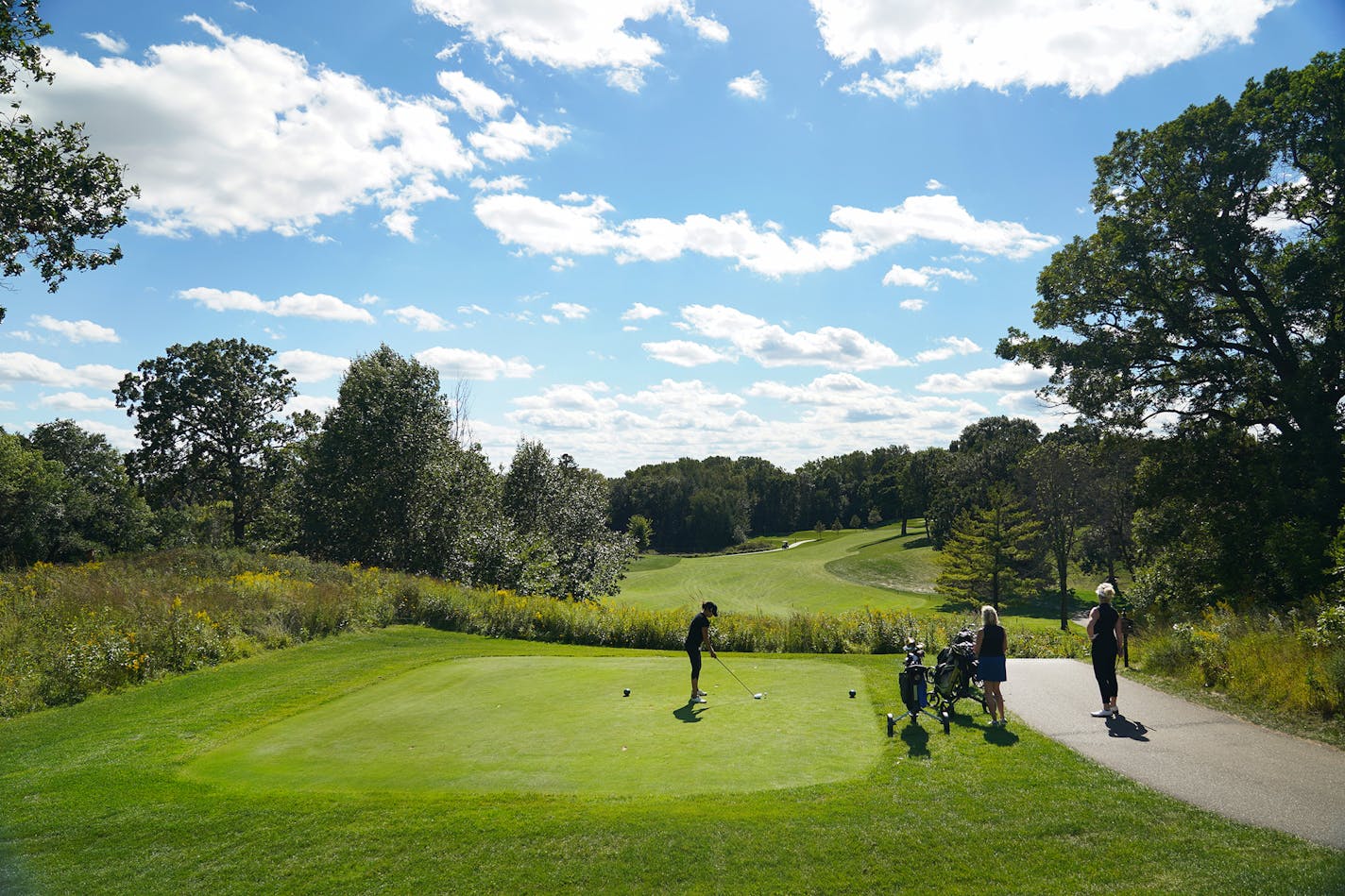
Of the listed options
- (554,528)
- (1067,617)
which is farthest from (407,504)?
(1067,617)

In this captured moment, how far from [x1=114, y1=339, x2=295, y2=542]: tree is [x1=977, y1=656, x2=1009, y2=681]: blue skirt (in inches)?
1835

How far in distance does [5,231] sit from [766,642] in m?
22.2

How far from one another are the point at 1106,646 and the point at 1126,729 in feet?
4.88

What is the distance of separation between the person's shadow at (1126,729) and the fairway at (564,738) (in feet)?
11.1

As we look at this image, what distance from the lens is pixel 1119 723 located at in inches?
421

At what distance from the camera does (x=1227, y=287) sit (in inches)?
912

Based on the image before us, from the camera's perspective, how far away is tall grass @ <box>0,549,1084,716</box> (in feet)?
45.2

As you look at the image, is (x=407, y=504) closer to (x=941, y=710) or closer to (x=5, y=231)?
(x=5, y=231)

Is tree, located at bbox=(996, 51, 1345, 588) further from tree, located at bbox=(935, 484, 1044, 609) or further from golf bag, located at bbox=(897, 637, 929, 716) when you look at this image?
tree, located at bbox=(935, 484, 1044, 609)

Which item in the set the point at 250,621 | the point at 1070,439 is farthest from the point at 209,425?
the point at 1070,439

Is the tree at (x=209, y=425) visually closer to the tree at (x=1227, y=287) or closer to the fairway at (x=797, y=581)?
the fairway at (x=797, y=581)

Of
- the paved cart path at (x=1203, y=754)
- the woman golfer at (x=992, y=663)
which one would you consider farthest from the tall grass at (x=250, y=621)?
the woman golfer at (x=992, y=663)

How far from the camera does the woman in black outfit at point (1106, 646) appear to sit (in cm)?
1134

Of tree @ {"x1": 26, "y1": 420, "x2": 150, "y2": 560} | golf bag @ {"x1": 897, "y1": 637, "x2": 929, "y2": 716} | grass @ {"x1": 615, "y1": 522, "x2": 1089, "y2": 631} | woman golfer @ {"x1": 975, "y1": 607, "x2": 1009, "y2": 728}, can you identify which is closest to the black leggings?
woman golfer @ {"x1": 975, "y1": 607, "x2": 1009, "y2": 728}
